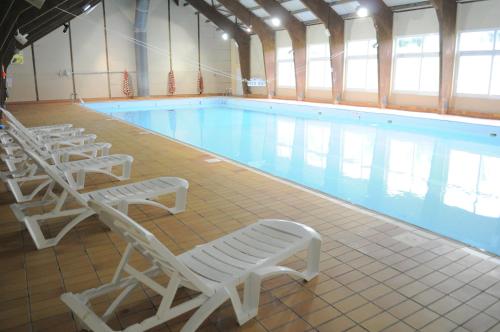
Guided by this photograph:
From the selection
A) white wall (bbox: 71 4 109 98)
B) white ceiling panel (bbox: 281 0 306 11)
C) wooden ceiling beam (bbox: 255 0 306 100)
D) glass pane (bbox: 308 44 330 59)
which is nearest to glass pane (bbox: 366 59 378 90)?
glass pane (bbox: 308 44 330 59)

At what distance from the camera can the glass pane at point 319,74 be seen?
14.4 meters

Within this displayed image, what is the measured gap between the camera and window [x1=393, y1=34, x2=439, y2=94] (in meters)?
11.0

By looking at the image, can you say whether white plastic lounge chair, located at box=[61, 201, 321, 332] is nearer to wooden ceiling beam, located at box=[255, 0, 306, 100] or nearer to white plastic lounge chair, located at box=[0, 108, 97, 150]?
white plastic lounge chair, located at box=[0, 108, 97, 150]

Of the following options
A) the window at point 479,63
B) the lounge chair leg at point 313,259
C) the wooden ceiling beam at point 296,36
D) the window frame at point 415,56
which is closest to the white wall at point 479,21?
the window at point 479,63

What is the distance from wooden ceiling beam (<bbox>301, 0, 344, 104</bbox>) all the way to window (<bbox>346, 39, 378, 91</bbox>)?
13.3 inches

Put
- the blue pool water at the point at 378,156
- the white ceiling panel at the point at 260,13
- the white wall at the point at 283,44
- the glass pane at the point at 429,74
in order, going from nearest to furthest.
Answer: the blue pool water at the point at 378,156 → the glass pane at the point at 429,74 → the white ceiling panel at the point at 260,13 → the white wall at the point at 283,44

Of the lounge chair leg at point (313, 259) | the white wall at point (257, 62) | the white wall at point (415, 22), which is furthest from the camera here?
the white wall at point (257, 62)

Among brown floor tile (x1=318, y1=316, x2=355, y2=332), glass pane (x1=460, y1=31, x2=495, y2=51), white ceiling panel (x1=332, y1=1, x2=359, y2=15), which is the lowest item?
brown floor tile (x1=318, y1=316, x2=355, y2=332)

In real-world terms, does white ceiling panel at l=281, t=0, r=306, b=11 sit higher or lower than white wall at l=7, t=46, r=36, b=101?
higher

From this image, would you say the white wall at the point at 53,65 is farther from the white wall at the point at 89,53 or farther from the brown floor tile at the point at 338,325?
the brown floor tile at the point at 338,325

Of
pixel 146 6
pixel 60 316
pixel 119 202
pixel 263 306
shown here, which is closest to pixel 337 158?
pixel 119 202

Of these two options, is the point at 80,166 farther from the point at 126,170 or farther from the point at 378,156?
the point at 378,156

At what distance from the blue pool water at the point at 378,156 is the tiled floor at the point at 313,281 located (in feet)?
4.32

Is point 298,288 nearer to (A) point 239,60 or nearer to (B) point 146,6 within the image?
(B) point 146,6
